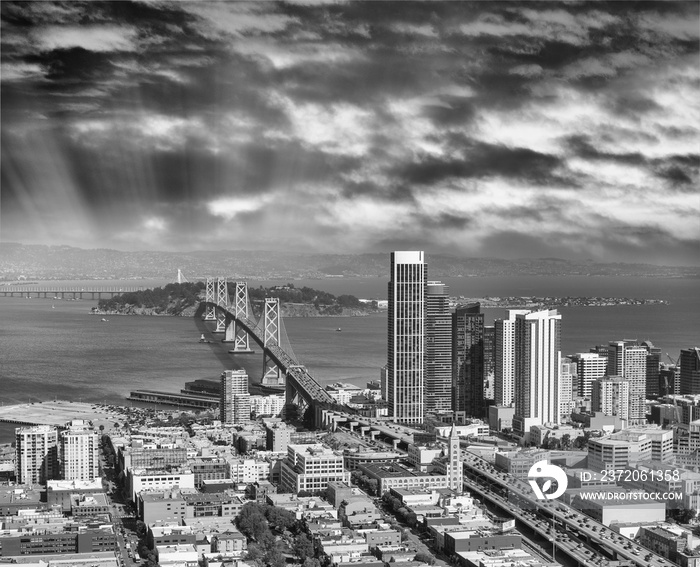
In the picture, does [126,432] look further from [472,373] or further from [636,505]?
[636,505]

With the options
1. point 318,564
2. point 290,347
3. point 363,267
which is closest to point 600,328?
point 290,347

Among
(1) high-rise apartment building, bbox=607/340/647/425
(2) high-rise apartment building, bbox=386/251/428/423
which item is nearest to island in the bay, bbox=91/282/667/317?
(1) high-rise apartment building, bbox=607/340/647/425

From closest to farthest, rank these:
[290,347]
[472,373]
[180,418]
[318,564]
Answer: [318,564], [180,418], [472,373], [290,347]

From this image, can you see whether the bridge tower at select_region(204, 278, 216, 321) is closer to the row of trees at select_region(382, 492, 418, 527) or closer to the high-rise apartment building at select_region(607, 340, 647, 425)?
the high-rise apartment building at select_region(607, 340, 647, 425)

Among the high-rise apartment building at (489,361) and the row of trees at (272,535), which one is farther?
the high-rise apartment building at (489,361)

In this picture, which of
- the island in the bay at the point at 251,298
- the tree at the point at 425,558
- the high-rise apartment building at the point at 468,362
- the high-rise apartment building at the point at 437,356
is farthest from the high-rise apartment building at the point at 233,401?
the island in the bay at the point at 251,298

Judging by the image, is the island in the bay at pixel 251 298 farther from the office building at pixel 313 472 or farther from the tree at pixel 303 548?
the tree at pixel 303 548
